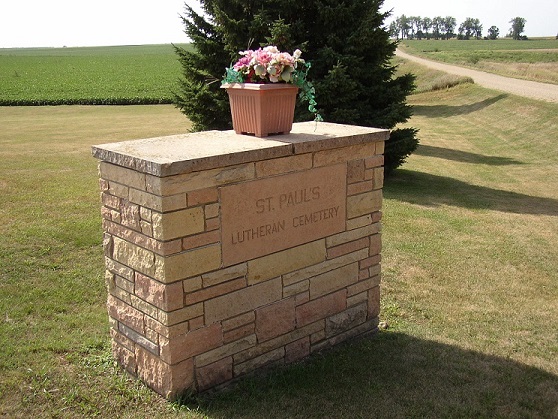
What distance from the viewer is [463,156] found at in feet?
48.8

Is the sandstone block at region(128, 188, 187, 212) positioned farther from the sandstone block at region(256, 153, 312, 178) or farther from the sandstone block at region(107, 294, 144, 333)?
the sandstone block at region(107, 294, 144, 333)

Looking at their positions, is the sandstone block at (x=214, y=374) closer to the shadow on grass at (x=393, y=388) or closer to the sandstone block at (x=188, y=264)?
the shadow on grass at (x=393, y=388)

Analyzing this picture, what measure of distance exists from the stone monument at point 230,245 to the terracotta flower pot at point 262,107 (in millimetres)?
107

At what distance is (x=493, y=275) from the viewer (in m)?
6.33

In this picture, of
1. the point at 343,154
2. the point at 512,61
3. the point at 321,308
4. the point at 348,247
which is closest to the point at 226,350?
the point at 321,308

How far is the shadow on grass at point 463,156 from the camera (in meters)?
14.1

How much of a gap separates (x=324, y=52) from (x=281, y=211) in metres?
6.86

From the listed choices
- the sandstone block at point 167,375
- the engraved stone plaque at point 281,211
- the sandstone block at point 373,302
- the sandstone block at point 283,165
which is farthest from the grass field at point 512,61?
the sandstone block at point 167,375

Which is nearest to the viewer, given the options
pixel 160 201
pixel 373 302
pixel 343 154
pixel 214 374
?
pixel 160 201

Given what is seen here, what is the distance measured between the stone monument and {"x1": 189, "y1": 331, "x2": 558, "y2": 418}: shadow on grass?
0.17 meters

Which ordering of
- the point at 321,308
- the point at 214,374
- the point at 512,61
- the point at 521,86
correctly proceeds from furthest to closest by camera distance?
1. the point at 512,61
2. the point at 521,86
3. the point at 321,308
4. the point at 214,374

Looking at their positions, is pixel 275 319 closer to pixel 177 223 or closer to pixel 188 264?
pixel 188 264

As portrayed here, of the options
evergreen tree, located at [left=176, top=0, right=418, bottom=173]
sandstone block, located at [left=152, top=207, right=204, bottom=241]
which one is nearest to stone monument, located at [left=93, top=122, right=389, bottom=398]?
sandstone block, located at [left=152, top=207, right=204, bottom=241]

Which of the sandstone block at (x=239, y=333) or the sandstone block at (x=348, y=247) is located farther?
the sandstone block at (x=348, y=247)
